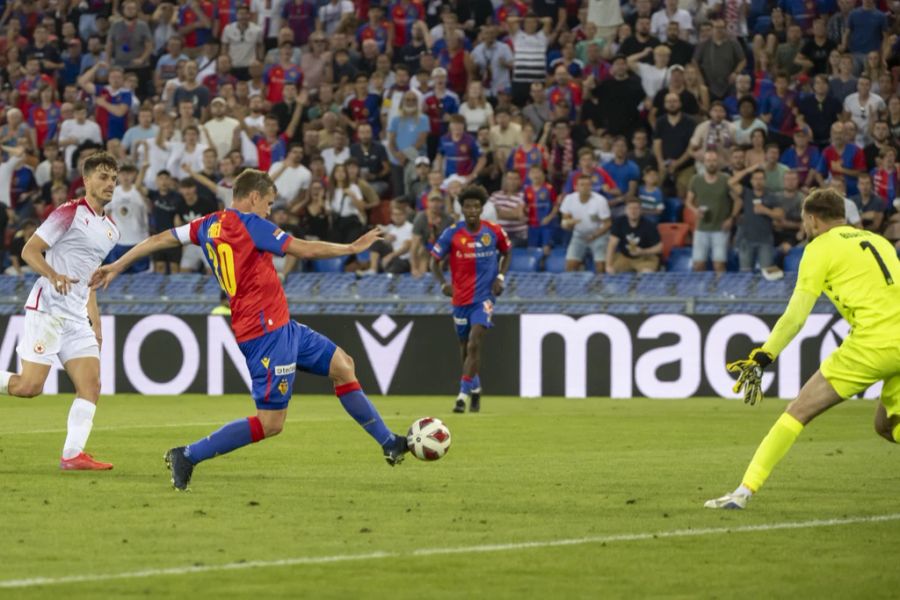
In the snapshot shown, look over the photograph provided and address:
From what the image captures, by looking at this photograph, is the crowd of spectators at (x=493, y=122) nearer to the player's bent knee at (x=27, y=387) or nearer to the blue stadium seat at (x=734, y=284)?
the blue stadium seat at (x=734, y=284)

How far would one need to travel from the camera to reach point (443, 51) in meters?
25.4

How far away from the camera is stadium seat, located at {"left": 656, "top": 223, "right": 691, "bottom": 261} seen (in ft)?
72.4

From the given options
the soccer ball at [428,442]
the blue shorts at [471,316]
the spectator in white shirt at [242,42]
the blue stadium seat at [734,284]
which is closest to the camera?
the soccer ball at [428,442]

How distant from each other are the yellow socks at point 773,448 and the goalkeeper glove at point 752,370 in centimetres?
21

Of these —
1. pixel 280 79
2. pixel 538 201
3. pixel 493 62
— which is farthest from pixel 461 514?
pixel 280 79

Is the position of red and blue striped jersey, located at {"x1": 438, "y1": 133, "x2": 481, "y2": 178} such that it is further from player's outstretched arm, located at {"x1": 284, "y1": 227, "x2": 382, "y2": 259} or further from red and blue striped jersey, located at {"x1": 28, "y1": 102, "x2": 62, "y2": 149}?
player's outstretched arm, located at {"x1": 284, "y1": 227, "x2": 382, "y2": 259}

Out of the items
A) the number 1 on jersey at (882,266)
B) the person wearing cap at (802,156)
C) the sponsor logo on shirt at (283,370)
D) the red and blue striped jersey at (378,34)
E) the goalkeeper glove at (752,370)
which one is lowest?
the person wearing cap at (802,156)

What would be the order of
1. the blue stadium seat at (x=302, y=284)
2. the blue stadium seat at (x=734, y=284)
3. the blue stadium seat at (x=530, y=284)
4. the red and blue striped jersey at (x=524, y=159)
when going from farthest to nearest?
the blue stadium seat at (x=302, y=284) → the red and blue striped jersey at (x=524, y=159) → the blue stadium seat at (x=530, y=284) → the blue stadium seat at (x=734, y=284)

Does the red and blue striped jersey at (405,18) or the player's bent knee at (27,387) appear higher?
the red and blue striped jersey at (405,18)

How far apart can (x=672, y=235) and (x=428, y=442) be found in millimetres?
11609

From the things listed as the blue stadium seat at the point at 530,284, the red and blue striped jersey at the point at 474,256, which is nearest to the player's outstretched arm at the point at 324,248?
the red and blue striped jersey at the point at 474,256

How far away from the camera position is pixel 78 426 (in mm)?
11648

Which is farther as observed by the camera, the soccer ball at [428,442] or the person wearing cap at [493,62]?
the person wearing cap at [493,62]

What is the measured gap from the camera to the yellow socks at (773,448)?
913 cm
